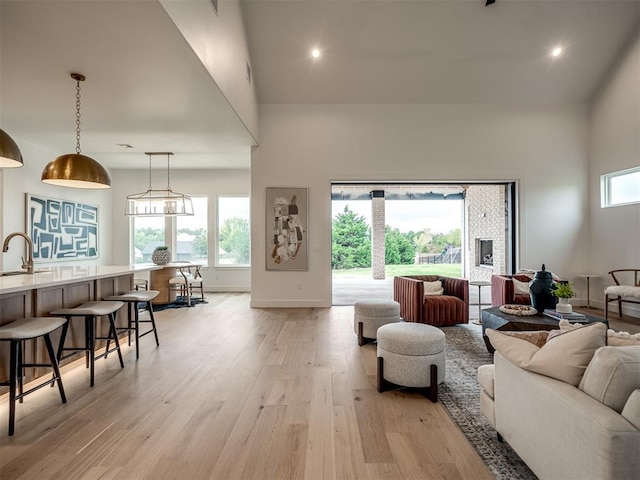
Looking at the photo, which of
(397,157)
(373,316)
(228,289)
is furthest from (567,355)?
(228,289)

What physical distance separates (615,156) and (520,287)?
2.97 m

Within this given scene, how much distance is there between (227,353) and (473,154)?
5395mm

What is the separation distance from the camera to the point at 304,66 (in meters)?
5.59

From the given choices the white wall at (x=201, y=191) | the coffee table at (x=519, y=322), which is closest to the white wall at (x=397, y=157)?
the white wall at (x=201, y=191)

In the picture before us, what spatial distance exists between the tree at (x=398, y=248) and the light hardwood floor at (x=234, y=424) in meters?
9.84

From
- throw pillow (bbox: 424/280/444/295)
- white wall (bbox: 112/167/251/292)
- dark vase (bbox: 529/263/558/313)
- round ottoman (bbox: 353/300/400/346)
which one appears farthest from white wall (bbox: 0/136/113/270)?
dark vase (bbox: 529/263/558/313)

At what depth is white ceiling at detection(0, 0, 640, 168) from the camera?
10.3 feet

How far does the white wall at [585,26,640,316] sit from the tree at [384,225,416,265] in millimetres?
7115

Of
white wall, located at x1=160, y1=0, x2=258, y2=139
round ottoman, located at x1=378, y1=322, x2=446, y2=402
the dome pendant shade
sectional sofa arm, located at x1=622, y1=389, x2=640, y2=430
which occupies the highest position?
white wall, located at x1=160, y1=0, x2=258, y2=139

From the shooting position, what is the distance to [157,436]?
211 centimetres

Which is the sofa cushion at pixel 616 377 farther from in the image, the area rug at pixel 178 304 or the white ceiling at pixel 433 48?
the area rug at pixel 178 304

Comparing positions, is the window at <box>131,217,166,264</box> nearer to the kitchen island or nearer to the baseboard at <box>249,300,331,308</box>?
the baseboard at <box>249,300,331,308</box>

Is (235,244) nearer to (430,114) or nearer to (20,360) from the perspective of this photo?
(430,114)

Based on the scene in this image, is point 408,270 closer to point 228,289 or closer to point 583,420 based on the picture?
point 228,289
